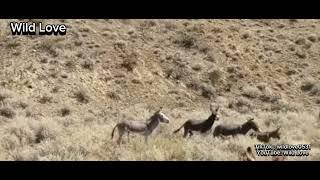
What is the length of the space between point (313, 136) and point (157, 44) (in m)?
13.7

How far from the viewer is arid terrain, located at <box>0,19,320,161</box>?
70.2 ft

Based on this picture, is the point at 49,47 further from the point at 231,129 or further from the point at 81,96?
the point at 231,129

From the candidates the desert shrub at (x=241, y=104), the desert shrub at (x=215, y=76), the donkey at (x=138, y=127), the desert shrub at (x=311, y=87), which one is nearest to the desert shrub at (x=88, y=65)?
the desert shrub at (x=215, y=76)

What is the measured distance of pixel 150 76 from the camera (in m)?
27.3

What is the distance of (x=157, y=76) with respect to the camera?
27.6 meters

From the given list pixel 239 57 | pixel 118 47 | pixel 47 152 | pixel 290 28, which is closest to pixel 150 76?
pixel 118 47

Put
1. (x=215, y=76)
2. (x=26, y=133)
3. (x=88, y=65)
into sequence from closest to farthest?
1. (x=26, y=133)
2. (x=88, y=65)
3. (x=215, y=76)

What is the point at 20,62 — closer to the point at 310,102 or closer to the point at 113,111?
the point at 113,111

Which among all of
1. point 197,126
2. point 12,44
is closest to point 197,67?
point 12,44

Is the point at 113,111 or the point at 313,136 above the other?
the point at 313,136

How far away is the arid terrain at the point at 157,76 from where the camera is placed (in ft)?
70.2

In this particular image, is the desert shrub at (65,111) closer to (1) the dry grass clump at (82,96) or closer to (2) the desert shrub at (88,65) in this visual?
(1) the dry grass clump at (82,96)

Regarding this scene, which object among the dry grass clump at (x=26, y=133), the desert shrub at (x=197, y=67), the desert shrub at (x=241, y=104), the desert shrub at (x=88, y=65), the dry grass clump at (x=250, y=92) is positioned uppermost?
the dry grass clump at (x=26, y=133)

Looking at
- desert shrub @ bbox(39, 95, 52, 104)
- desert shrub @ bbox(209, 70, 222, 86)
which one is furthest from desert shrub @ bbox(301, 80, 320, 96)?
desert shrub @ bbox(39, 95, 52, 104)
